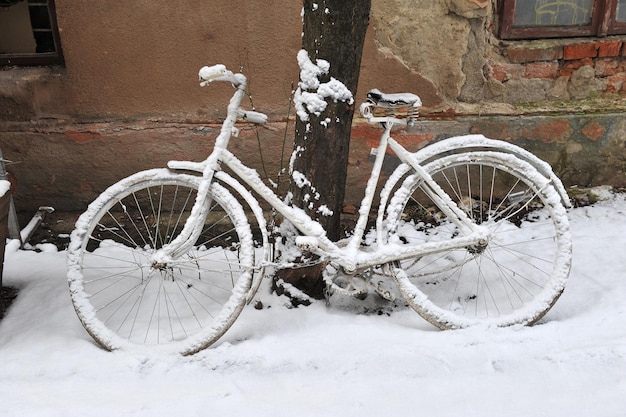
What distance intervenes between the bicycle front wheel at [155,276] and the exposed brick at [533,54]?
2.14 meters

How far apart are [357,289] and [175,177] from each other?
3.37 feet

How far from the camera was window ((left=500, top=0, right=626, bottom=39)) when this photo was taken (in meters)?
3.66

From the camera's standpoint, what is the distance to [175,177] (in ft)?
8.61

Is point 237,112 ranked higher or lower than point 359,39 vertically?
lower

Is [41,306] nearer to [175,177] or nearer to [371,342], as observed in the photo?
[175,177]

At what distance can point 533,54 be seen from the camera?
11.9ft

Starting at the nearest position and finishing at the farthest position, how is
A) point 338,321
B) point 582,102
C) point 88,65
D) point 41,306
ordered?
point 338,321
point 41,306
point 88,65
point 582,102

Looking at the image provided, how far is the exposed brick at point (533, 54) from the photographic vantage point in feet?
11.9

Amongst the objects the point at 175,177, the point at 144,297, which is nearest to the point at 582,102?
the point at 175,177

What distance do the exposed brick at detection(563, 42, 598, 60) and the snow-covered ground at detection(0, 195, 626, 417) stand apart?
5.09ft

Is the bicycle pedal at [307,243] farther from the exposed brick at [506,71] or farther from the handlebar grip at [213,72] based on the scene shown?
the exposed brick at [506,71]

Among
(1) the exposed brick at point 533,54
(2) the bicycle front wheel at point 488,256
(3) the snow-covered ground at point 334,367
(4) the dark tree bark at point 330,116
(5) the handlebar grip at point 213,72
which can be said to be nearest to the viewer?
(3) the snow-covered ground at point 334,367

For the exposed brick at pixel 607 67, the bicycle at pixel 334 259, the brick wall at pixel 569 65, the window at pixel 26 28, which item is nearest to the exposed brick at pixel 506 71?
the brick wall at pixel 569 65

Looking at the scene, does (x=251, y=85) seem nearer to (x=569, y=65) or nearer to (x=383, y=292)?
(x=383, y=292)
